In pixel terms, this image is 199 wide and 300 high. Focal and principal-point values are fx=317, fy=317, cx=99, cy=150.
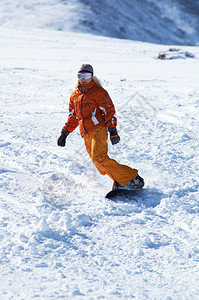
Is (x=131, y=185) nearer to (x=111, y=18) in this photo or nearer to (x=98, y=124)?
(x=98, y=124)

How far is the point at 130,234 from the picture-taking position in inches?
115

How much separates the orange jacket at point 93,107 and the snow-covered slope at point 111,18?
120ft

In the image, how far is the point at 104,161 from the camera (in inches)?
139

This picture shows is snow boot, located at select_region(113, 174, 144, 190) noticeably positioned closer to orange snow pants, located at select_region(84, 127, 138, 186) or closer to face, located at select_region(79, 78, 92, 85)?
orange snow pants, located at select_region(84, 127, 138, 186)

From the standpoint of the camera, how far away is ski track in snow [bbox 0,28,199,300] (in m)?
2.32

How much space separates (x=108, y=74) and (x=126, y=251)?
8.36m

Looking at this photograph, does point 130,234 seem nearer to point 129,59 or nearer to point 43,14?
point 129,59

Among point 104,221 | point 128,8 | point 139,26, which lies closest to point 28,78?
point 104,221

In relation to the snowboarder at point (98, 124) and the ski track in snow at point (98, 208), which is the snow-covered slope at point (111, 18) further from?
the snowboarder at point (98, 124)

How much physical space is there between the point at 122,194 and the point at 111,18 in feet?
154

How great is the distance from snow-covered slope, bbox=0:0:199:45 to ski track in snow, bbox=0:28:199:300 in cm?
3412

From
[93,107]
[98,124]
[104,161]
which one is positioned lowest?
[104,161]

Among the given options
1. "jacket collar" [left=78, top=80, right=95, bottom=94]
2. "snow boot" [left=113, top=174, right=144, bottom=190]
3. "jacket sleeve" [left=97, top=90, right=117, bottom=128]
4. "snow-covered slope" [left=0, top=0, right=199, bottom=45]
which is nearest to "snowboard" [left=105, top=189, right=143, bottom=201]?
"snow boot" [left=113, top=174, right=144, bottom=190]

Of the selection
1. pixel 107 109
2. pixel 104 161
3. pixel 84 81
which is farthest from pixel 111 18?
pixel 104 161
